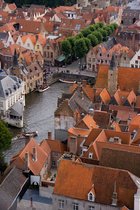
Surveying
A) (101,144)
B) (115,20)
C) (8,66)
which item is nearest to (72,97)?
(101,144)

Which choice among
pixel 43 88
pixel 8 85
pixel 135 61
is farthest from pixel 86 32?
pixel 8 85

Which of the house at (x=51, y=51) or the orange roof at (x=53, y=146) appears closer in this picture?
the orange roof at (x=53, y=146)

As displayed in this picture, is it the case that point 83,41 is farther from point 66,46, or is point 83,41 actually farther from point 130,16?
point 130,16

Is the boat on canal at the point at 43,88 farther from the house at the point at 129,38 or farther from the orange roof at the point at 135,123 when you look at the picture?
the orange roof at the point at 135,123

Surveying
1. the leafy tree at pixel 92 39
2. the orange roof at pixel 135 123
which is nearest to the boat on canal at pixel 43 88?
the leafy tree at pixel 92 39

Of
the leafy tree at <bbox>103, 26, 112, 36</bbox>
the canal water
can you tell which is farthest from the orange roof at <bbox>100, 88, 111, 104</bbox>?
the leafy tree at <bbox>103, 26, 112, 36</bbox>

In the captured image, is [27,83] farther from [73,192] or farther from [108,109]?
[73,192]

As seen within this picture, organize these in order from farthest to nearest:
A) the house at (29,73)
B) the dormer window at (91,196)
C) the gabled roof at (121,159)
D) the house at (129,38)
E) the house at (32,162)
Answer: the house at (129,38) → the house at (29,73) → the house at (32,162) → the gabled roof at (121,159) → the dormer window at (91,196)

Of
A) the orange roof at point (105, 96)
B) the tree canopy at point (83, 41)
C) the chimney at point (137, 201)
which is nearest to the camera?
the chimney at point (137, 201)
